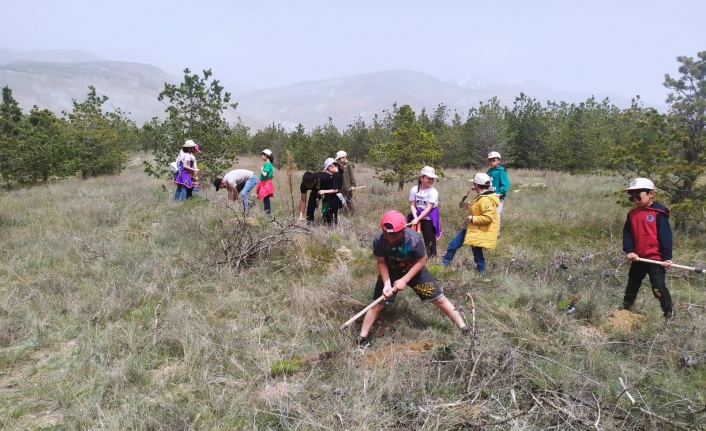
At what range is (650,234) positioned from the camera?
3613 millimetres

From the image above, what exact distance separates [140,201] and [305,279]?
5777mm

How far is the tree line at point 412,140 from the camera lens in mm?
6797

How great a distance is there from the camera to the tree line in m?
→ 6.80

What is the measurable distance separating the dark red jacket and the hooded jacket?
55.1 inches

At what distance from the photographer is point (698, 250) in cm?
613

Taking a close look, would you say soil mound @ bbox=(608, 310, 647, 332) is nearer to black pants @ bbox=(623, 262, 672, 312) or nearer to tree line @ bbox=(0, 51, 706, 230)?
black pants @ bbox=(623, 262, 672, 312)

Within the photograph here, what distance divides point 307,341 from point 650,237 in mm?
3421

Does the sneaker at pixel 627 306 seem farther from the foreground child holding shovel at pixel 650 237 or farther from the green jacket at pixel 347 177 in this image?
the green jacket at pixel 347 177

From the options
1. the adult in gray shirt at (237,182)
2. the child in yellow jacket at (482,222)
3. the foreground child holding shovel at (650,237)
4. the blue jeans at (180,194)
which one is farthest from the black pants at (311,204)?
the foreground child holding shovel at (650,237)

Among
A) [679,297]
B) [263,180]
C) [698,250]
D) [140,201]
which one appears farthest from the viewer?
[140,201]

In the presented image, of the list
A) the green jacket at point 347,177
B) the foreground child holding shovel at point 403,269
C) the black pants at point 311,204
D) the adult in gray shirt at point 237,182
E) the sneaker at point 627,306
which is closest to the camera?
the foreground child holding shovel at point 403,269

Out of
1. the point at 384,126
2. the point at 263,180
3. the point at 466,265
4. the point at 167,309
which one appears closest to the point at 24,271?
the point at 167,309

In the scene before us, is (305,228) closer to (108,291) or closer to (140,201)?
(108,291)

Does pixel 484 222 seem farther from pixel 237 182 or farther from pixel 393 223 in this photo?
pixel 237 182
